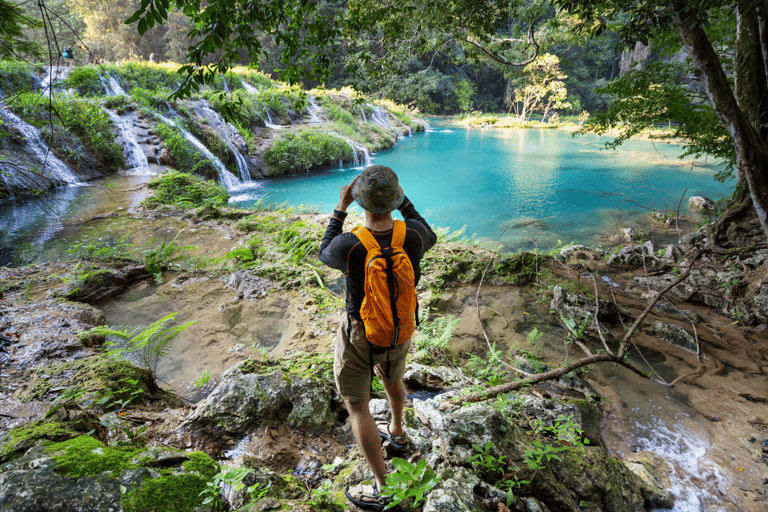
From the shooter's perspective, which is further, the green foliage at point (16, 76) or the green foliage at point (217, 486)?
the green foliage at point (16, 76)

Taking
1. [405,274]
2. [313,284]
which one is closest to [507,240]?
[313,284]

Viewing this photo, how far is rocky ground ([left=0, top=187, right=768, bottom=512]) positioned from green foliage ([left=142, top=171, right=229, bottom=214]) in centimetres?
362

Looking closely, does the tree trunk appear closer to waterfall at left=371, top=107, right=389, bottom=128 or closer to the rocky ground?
the rocky ground

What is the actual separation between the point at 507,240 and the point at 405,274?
8.14 m

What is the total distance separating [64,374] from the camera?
2.75 metres

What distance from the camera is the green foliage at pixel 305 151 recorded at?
15156 mm

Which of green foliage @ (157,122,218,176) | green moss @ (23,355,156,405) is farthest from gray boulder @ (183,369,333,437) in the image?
green foliage @ (157,122,218,176)

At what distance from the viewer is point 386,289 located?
6.22 ft

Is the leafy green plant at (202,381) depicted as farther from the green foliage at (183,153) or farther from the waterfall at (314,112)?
the waterfall at (314,112)

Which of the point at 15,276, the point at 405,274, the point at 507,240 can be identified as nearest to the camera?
the point at 405,274

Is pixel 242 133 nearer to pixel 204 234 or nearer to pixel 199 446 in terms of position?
pixel 204 234

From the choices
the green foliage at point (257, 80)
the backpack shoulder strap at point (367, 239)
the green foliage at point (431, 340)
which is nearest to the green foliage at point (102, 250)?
the green foliage at point (431, 340)

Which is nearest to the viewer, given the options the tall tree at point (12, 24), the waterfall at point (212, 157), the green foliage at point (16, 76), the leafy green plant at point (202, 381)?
the tall tree at point (12, 24)

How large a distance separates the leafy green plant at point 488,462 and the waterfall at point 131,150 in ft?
42.1
